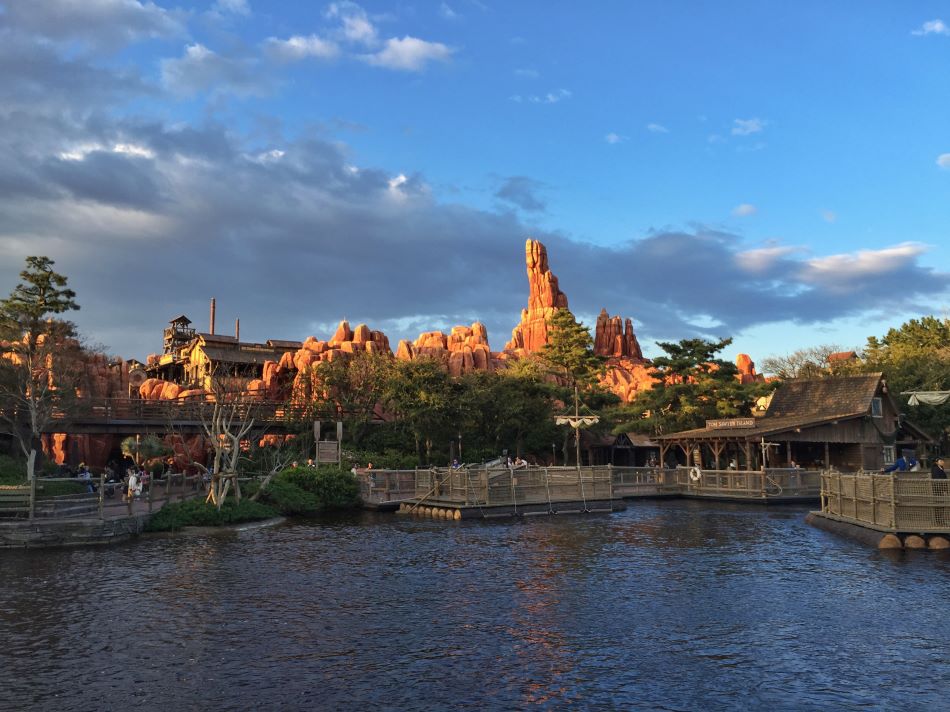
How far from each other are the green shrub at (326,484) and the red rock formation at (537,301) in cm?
11360

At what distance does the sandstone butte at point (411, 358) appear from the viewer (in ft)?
229

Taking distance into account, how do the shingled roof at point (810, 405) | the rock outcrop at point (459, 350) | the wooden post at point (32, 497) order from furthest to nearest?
the rock outcrop at point (459, 350) < the shingled roof at point (810, 405) < the wooden post at point (32, 497)

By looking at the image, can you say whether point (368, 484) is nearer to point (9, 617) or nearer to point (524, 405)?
point (524, 405)

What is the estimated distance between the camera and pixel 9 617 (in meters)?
16.5

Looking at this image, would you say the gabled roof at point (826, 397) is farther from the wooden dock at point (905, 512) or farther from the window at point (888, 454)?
the wooden dock at point (905, 512)

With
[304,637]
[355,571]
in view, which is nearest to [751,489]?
[355,571]

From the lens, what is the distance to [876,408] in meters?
50.3

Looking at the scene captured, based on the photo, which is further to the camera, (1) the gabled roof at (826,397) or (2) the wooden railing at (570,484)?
(1) the gabled roof at (826,397)

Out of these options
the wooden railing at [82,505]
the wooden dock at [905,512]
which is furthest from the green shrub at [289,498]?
the wooden dock at [905,512]

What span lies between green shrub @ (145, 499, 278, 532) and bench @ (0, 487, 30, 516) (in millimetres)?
4506

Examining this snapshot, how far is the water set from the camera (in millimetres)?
11828

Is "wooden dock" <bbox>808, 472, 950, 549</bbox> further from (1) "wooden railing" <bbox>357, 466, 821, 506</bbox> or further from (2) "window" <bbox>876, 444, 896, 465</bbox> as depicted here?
(2) "window" <bbox>876, 444, 896, 465</bbox>

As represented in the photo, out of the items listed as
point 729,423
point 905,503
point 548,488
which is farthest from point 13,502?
point 729,423

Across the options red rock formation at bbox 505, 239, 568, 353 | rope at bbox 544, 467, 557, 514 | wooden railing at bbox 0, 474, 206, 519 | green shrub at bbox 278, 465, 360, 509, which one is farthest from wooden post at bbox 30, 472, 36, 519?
red rock formation at bbox 505, 239, 568, 353
